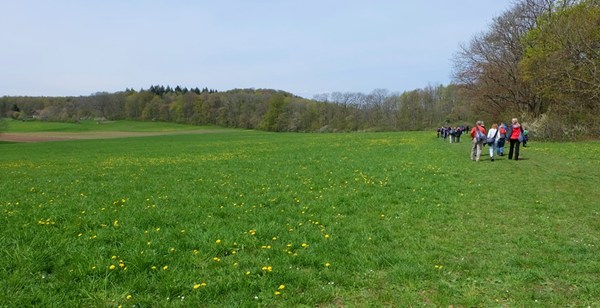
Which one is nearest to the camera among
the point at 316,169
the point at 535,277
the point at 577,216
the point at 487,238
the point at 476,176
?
the point at 535,277

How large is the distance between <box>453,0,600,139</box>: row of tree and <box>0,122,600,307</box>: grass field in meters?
23.3

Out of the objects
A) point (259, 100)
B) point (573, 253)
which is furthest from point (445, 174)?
point (259, 100)

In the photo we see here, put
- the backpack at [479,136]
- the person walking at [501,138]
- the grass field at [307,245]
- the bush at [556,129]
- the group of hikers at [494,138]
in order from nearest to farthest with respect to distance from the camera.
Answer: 1. the grass field at [307,245]
2. the group of hikers at [494,138]
3. the backpack at [479,136]
4. the person walking at [501,138]
5. the bush at [556,129]

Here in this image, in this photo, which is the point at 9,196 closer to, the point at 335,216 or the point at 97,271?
the point at 97,271

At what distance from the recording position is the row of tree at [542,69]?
29094mm

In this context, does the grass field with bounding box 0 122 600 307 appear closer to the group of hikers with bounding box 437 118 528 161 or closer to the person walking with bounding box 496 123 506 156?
the group of hikers with bounding box 437 118 528 161

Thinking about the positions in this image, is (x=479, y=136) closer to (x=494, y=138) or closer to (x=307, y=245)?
(x=494, y=138)

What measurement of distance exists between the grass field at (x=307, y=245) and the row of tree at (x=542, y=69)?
23.3 metres

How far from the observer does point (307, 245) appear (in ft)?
20.2

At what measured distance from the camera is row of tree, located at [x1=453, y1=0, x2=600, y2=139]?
29.1m

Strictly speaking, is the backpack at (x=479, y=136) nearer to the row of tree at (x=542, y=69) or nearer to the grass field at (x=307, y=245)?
the grass field at (x=307, y=245)

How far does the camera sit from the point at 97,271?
5.12 meters

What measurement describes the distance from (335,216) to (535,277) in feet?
12.9

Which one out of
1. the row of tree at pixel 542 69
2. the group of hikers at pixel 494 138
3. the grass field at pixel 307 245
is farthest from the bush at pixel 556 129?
the grass field at pixel 307 245
